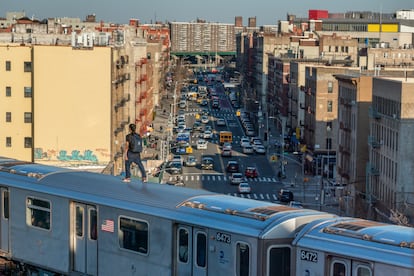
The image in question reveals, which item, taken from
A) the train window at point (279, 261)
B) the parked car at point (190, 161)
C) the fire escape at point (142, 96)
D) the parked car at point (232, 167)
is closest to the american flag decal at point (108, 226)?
the train window at point (279, 261)

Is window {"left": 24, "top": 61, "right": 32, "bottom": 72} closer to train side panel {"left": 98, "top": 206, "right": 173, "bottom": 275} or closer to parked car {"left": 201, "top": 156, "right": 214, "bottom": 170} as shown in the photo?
parked car {"left": 201, "top": 156, "right": 214, "bottom": 170}

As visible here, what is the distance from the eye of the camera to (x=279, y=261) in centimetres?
1288

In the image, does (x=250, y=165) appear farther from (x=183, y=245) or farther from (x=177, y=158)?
(x=183, y=245)

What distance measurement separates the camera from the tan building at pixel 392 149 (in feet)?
133

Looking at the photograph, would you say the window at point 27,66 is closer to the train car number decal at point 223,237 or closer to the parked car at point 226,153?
the parked car at point 226,153

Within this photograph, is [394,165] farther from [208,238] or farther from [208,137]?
[208,137]

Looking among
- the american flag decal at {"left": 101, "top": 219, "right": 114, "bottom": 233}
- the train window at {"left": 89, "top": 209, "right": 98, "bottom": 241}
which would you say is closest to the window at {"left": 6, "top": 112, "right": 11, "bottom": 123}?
the train window at {"left": 89, "top": 209, "right": 98, "bottom": 241}

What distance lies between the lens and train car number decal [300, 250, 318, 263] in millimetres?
12297

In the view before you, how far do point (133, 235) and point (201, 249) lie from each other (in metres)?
1.73

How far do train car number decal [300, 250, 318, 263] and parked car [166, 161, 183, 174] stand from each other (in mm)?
49930

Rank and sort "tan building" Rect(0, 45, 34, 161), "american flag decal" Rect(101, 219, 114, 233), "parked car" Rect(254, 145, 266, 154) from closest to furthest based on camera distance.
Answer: "american flag decal" Rect(101, 219, 114, 233)
"tan building" Rect(0, 45, 34, 161)
"parked car" Rect(254, 145, 266, 154)

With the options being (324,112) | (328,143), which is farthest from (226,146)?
(328,143)

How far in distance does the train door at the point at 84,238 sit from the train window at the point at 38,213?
0.78 m

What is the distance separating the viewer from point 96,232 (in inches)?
632
